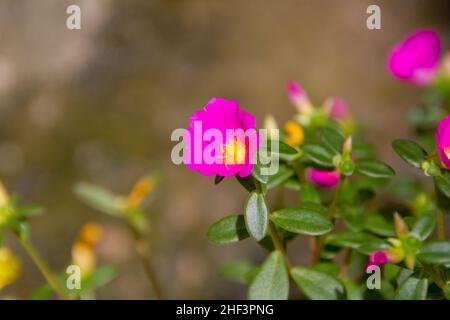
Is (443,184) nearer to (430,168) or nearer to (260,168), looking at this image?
(430,168)

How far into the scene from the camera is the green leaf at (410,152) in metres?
0.77

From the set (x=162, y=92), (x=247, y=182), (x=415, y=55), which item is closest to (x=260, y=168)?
A: (x=247, y=182)

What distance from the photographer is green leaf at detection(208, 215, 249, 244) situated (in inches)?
29.3

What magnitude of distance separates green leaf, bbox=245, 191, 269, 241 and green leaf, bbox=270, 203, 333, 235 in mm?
39

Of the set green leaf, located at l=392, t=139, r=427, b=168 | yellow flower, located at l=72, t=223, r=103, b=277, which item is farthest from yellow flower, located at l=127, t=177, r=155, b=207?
green leaf, located at l=392, t=139, r=427, b=168

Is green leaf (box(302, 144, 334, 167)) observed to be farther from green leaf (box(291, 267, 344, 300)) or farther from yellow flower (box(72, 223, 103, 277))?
yellow flower (box(72, 223, 103, 277))

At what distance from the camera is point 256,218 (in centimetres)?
69

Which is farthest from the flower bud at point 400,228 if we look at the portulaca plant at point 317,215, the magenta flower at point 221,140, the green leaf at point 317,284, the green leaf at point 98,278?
the green leaf at point 98,278

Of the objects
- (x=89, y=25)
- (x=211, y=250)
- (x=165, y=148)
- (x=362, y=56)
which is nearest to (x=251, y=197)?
(x=211, y=250)

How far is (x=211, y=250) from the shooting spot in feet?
5.49

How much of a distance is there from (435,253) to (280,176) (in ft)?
0.79

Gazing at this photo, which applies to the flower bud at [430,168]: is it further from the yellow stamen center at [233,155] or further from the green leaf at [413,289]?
the yellow stamen center at [233,155]
